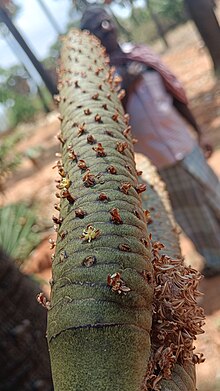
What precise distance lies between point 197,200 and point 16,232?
171 cm

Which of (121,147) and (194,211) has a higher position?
(121,147)

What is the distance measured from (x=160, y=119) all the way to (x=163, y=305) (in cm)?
209

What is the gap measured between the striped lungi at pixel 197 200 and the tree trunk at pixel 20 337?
1.48 m

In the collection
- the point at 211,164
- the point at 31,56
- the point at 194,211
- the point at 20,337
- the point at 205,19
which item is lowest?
the point at 211,164

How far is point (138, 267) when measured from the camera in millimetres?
695

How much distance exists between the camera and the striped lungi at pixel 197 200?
316 cm

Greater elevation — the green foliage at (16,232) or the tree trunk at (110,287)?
the tree trunk at (110,287)

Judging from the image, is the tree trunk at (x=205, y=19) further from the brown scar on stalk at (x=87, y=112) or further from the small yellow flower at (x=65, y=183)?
the small yellow flower at (x=65, y=183)

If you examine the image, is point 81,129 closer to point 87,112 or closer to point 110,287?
point 87,112

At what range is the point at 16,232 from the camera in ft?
14.7

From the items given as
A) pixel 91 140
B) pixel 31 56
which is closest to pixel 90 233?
pixel 91 140

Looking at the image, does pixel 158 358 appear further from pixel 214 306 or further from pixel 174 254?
pixel 214 306

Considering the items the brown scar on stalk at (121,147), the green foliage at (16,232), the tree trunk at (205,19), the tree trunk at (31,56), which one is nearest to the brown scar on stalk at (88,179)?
the brown scar on stalk at (121,147)

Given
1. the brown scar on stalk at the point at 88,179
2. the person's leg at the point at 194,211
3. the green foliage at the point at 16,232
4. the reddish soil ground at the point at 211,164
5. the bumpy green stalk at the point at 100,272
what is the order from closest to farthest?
the bumpy green stalk at the point at 100,272 → the brown scar on stalk at the point at 88,179 → the reddish soil ground at the point at 211,164 → the person's leg at the point at 194,211 → the green foliage at the point at 16,232
